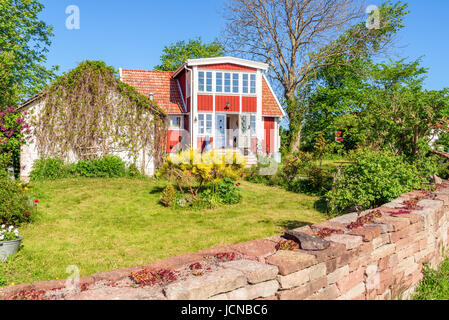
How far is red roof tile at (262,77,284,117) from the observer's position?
22.2 m

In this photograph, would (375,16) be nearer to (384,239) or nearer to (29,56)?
(29,56)

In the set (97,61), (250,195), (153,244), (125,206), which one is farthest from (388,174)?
(97,61)

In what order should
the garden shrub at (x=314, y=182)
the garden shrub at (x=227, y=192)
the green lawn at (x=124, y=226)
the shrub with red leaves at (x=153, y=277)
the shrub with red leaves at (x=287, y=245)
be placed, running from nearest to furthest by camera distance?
the shrub with red leaves at (x=153, y=277) < the shrub with red leaves at (x=287, y=245) < the green lawn at (x=124, y=226) < the garden shrub at (x=227, y=192) < the garden shrub at (x=314, y=182)

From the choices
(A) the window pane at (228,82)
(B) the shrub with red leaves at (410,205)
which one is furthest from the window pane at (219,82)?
(B) the shrub with red leaves at (410,205)

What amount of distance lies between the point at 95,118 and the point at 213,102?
21.5 feet

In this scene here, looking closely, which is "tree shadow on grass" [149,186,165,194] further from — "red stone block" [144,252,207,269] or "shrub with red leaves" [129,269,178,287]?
"shrub with red leaves" [129,269,178,287]

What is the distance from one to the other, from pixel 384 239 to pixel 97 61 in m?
15.4

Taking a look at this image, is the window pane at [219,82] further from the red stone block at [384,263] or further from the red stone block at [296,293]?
the red stone block at [296,293]

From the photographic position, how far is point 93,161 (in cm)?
1617

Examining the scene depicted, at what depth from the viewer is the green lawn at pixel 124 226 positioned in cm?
629

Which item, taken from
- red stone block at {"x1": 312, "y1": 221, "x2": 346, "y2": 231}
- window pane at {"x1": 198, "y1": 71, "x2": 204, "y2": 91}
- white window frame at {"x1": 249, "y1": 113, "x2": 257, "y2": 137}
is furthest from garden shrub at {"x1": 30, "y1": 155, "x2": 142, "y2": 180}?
red stone block at {"x1": 312, "y1": 221, "x2": 346, "y2": 231}

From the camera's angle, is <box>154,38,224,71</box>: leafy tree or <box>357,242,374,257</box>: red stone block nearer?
<box>357,242,374,257</box>: red stone block

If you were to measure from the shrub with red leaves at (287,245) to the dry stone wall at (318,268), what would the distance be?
0.05m

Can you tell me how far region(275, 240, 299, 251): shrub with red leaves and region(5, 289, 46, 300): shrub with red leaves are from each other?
240 centimetres
